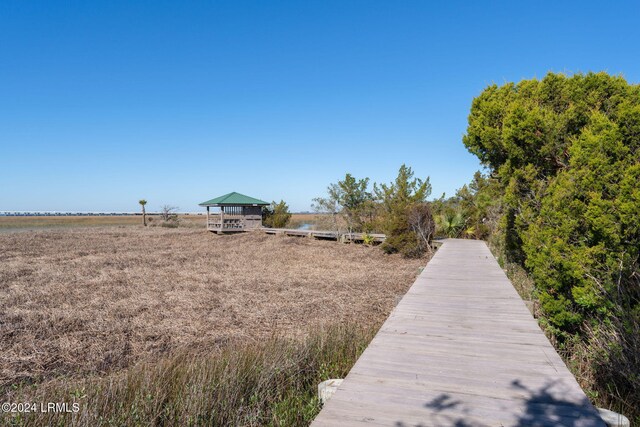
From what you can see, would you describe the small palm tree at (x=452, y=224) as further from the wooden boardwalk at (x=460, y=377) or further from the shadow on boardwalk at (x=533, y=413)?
the shadow on boardwalk at (x=533, y=413)

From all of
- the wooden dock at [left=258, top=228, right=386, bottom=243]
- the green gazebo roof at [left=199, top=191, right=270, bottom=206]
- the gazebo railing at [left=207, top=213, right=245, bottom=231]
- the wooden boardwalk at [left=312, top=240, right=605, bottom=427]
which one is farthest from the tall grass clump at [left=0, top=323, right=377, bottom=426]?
the green gazebo roof at [left=199, top=191, right=270, bottom=206]

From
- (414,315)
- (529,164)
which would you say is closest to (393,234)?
(529,164)

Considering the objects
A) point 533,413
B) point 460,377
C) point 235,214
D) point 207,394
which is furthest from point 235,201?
point 533,413

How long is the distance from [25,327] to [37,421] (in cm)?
526

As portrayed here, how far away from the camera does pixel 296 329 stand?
23.1 feet

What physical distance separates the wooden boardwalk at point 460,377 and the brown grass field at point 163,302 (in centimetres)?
282

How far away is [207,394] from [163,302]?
20.5 feet

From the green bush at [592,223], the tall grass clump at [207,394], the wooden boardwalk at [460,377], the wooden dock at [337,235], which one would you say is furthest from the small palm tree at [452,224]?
the tall grass clump at [207,394]

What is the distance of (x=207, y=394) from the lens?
3.52 m

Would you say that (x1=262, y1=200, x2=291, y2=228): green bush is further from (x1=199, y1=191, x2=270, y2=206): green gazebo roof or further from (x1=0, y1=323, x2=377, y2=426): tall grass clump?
(x1=0, y1=323, x2=377, y2=426): tall grass clump

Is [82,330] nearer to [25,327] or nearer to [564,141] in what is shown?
[25,327]

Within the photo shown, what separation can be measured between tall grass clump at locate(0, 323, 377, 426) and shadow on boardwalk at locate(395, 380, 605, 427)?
1190 mm

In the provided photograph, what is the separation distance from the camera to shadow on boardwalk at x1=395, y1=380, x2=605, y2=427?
2.54 meters

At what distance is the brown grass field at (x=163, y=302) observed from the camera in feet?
19.2
